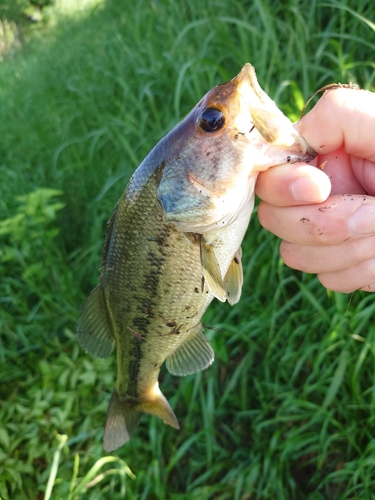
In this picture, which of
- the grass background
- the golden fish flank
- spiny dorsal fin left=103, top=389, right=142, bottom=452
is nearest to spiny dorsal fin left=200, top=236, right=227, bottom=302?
the golden fish flank

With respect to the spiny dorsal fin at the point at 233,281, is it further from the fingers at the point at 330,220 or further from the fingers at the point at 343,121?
the fingers at the point at 343,121

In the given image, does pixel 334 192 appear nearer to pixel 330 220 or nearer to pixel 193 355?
pixel 330 220

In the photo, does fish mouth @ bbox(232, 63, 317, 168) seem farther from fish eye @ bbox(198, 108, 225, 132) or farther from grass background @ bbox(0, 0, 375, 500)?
grass background @ bbox(0, 0, 375, 500)

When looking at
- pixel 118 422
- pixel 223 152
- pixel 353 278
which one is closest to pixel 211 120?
pixel 223 152

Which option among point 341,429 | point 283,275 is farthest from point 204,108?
point 341,429

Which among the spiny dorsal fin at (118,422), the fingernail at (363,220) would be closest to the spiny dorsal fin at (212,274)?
the fingernail at (363,220)

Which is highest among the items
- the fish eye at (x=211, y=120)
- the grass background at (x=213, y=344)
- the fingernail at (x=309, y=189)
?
the fish eye at (x=211, y=120)
